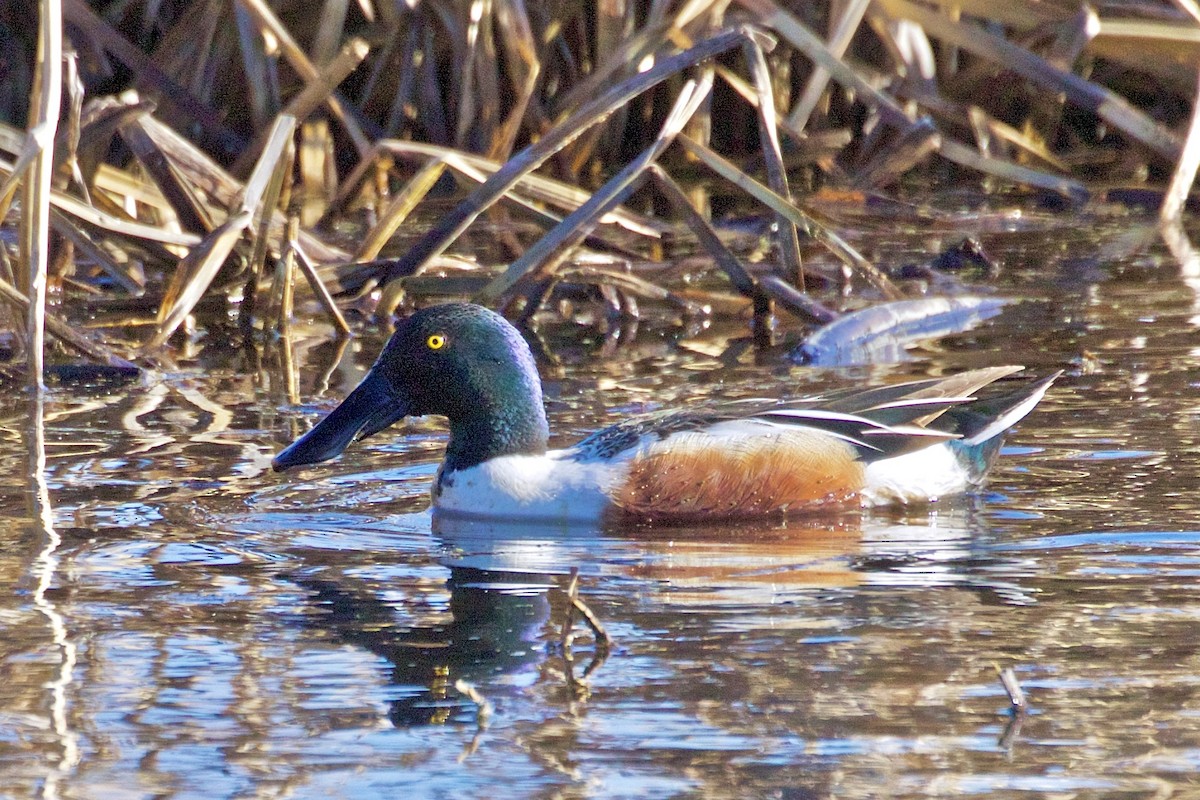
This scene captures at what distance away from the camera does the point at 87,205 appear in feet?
24.3

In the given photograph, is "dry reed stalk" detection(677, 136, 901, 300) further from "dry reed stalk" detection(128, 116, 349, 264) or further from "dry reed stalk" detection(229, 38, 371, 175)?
"dry reed stalk" detection(128, 116, 349, 264)

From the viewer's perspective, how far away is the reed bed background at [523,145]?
7.33 meters

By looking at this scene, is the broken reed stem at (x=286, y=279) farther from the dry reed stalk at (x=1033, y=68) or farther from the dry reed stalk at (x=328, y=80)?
the dry reed stalk at (x=1033, y=68)

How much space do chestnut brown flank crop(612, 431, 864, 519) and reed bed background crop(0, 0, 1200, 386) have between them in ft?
6.41

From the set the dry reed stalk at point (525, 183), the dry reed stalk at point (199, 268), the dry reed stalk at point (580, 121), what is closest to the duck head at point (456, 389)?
the dry reed stalk at point (580, 121)

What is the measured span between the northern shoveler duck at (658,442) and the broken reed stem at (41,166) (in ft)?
3.91

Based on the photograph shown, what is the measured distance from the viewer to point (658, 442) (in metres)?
5.30

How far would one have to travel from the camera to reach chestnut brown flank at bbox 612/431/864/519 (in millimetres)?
5238

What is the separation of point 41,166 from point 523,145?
495 cm

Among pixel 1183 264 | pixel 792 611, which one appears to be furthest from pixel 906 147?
pixel 792 611

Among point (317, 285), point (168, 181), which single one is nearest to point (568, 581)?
point (317, 285)

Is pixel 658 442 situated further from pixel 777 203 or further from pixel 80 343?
pixel 80 343

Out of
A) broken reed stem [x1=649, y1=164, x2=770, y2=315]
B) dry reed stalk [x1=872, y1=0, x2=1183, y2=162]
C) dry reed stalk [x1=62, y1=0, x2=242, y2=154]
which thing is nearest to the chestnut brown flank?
broken reed stem [x1=649, y1=164, x2=770, y2=315]

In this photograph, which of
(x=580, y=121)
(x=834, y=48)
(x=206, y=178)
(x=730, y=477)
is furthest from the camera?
(x=834, y=48)
